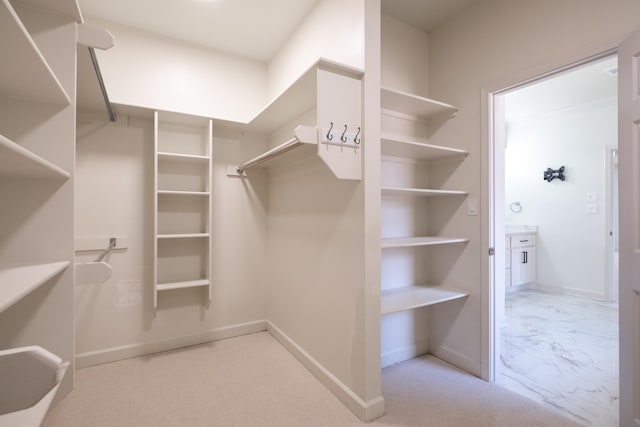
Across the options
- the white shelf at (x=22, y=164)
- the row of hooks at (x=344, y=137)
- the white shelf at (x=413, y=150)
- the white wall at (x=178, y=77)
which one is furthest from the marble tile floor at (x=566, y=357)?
the white wall at (x=178, y=77)

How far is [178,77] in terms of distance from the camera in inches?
101

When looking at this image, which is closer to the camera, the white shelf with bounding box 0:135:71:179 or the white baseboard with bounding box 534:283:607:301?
the white shelf with bounding box 0:135:71:179

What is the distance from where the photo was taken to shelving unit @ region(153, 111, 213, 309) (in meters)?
2.52

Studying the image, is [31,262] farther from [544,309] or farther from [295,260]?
[544,309]

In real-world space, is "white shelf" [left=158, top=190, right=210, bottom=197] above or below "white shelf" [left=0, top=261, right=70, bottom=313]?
above

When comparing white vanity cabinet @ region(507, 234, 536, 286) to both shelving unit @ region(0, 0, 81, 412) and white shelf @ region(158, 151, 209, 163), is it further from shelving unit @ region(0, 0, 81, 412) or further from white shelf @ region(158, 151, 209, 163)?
shelving unit @ region(0, 0, 81, 412)

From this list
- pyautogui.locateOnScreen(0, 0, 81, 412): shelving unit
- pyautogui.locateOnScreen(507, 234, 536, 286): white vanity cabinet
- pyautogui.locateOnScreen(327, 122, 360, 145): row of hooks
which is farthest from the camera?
pyautogui.locateOnScreen(507, 234, 536, 286): white vanity cabinet

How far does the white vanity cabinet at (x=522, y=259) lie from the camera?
4387 mm

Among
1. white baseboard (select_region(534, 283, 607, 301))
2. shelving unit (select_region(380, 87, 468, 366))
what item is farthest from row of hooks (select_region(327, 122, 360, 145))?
white baseboard (select_region(534, 283, 607, 301))

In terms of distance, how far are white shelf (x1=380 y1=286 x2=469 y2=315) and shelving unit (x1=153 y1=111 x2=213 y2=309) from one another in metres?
1.47

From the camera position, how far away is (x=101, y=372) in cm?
221

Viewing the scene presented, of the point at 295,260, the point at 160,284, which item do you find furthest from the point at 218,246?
the point at 295,260

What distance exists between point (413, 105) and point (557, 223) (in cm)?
382

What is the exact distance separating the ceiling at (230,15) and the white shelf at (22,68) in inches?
55.6
